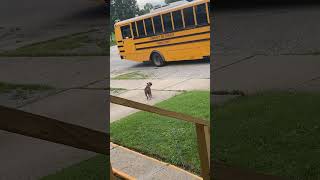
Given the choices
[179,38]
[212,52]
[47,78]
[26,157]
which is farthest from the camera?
[179,38]

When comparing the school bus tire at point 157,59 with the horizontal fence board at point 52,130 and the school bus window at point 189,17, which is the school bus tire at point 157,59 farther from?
the horizontal fence board at point 52,130

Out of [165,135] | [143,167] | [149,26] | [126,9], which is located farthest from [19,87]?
[126,9]

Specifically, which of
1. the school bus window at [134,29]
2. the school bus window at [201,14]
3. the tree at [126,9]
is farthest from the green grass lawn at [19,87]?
the tree at [126,9]

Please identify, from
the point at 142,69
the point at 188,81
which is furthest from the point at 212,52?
the point at 142,69

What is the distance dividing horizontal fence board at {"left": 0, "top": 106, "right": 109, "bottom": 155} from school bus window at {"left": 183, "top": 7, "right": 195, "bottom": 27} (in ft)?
29.5

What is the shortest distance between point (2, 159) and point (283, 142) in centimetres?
238

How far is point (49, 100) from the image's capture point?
1.96 metres

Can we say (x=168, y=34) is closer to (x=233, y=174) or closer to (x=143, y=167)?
(x=143, y=167)

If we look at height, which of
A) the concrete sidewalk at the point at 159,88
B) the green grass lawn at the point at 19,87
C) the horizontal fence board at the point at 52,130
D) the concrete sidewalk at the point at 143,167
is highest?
the green grass lawn at the point at 19,87

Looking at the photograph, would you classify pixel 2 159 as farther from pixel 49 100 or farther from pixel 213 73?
pixel 213 73

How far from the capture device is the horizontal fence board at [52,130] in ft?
4.26

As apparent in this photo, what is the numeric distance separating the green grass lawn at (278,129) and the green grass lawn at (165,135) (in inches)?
78.3

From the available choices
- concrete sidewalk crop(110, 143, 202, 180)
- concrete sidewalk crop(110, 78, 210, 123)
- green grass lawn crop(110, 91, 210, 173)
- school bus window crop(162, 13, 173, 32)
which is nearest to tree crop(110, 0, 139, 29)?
school bus window crop(162, 13, 173, 32)

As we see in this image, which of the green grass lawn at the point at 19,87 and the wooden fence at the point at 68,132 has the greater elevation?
the green grass lawn at the point at 19,87
